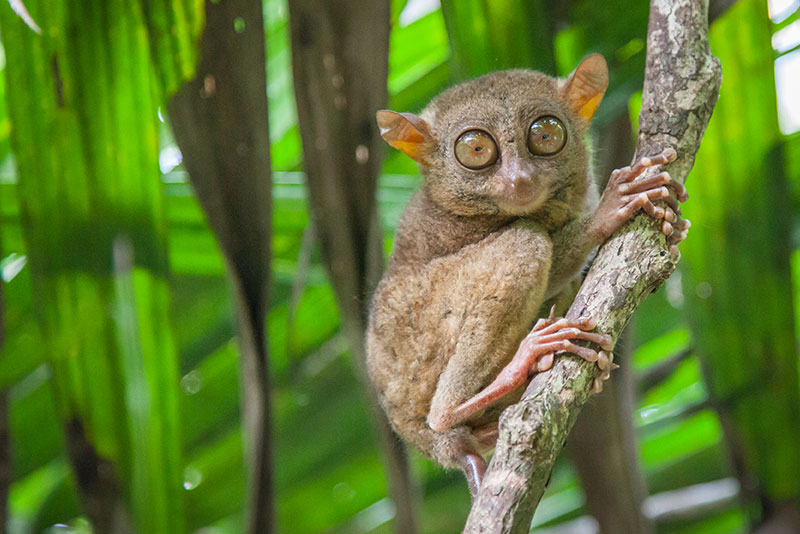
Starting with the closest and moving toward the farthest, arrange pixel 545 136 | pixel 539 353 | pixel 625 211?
pixel 539 353 < pixel 625 211 < pixel 545 136

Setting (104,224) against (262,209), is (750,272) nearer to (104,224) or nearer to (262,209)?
(262,209)

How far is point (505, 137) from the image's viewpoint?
230cm

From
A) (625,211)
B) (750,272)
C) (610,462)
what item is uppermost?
(625,211)

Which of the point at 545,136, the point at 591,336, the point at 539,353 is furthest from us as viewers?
the point at 545,136

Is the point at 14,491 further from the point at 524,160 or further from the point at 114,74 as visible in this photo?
the point at 524,160

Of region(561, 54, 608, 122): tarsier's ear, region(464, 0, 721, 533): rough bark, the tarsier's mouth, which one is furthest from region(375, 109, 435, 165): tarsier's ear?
region(464, 0, 721, 533): rough bark

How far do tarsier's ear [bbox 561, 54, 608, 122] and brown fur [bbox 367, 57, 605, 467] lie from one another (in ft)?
0.04

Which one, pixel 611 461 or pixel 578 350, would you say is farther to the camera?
pixel 611 461

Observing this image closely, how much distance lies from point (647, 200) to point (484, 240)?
59 centimetres

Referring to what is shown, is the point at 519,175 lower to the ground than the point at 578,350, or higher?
higher

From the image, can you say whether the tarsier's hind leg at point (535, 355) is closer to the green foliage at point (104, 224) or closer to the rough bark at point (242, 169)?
the rough bark at point (242, 169)

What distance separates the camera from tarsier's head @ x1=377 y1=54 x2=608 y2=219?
2.30m

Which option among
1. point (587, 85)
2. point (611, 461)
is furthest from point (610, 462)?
point (587, 85)

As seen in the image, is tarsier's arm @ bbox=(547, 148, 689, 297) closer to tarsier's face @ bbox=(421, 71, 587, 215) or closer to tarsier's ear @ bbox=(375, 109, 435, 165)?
tarsier's face @ bbox=(421, 71, 587, 215)
